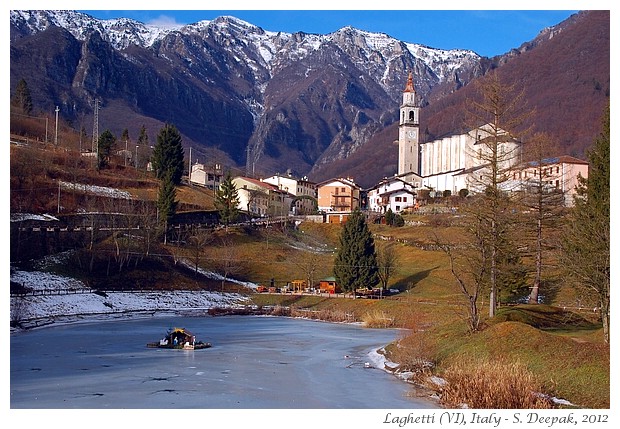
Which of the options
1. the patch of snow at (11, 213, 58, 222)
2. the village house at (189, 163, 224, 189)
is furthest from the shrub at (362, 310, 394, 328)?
the village house at (189, 163, 224, 189)

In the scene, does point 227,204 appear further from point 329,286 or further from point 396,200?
point 396,200

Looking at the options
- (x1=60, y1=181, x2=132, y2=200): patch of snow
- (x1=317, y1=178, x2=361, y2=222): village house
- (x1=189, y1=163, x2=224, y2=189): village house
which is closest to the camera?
(x1=60, y1=181, x2=132, y2=200): patch of snow

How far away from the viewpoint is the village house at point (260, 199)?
7700 cm

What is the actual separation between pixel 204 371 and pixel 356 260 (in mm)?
24368

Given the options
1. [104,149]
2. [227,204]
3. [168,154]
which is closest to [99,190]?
[104,149]

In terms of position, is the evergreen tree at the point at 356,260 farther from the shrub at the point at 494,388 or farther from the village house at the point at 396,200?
the village house at the point at 396,200

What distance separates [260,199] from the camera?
78.8m

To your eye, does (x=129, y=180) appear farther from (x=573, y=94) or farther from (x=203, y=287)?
(x=573, y=94)

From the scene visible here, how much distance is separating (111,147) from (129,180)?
23.1 feet

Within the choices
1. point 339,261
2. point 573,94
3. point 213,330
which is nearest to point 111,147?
point 339,261

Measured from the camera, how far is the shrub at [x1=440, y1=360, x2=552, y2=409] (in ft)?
57.4

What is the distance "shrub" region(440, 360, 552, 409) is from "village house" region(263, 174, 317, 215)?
69503mm

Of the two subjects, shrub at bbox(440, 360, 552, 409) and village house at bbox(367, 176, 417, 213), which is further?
village house at bbox(367, 176, 417, 213)

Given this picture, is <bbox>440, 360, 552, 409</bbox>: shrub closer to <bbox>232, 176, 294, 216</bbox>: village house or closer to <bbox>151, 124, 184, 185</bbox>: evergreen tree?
<bbox>151, 124, 184, 185</bbox>: evergreen tree
